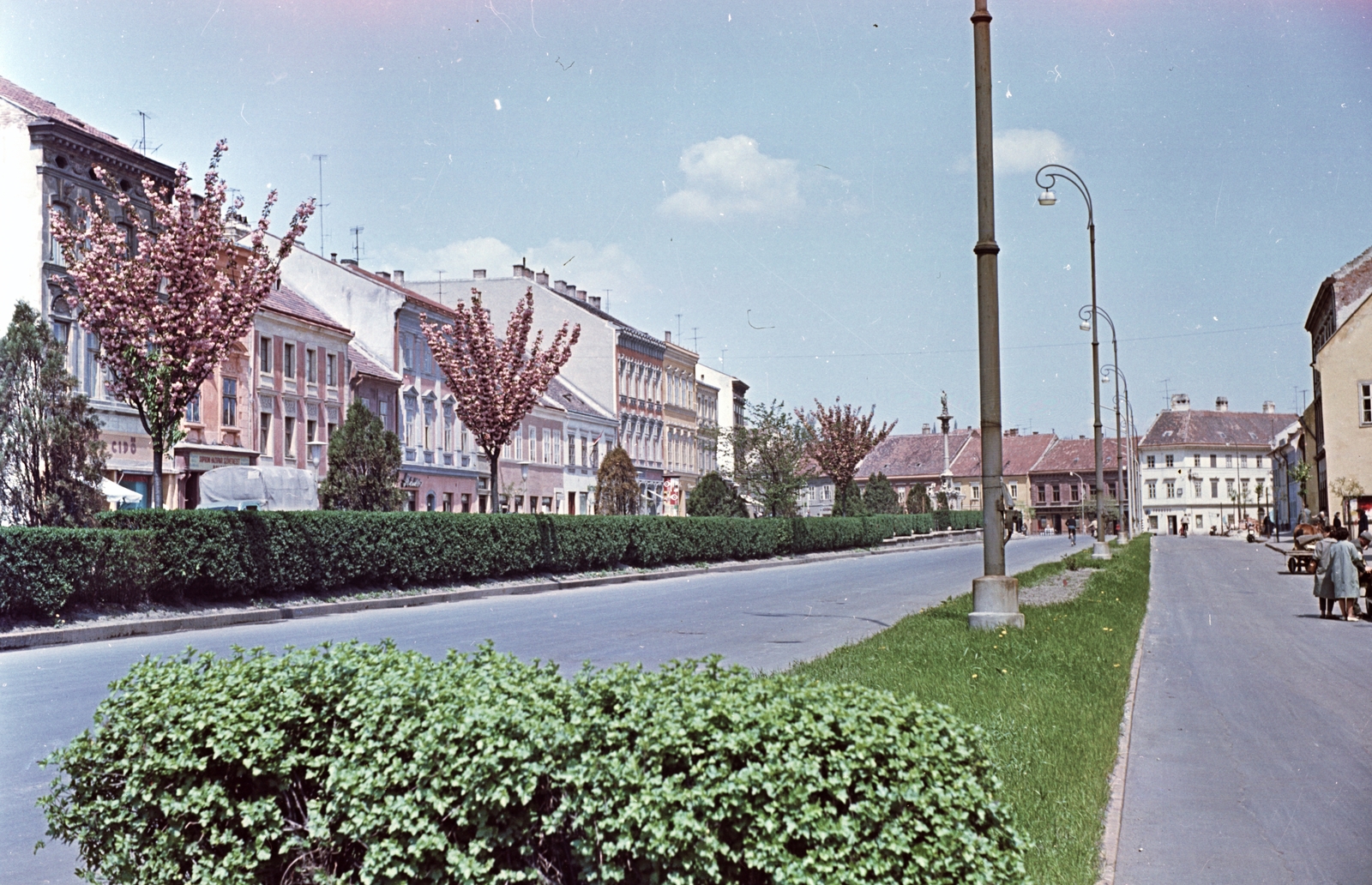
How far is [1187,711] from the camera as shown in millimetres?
10734

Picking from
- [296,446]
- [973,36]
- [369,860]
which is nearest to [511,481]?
[296,446]

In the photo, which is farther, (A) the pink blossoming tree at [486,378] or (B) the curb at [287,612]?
(A) the pink blossoming tree at [486,378]

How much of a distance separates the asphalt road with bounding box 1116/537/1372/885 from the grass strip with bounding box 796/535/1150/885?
0.28 m

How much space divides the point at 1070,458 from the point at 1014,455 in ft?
25.9

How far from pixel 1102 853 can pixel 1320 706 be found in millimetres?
6391

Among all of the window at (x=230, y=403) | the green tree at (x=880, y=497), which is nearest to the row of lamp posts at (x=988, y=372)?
the window at (x=230, y=403)

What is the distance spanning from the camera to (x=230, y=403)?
1730 inches

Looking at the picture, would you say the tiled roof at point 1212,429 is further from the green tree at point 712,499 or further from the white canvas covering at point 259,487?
the white canvas covering at point 259,487

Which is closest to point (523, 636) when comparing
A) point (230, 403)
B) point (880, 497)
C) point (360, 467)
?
point (360, 467)

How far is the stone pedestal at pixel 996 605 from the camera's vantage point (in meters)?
13.2

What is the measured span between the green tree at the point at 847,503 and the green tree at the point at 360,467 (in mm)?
34836

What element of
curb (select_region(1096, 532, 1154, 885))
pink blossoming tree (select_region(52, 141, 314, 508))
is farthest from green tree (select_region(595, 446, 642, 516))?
curb (select_region(1096, 532, 1154, 885))

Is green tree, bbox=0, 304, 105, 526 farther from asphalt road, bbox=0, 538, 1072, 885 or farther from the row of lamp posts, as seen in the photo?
the row of lamp posts

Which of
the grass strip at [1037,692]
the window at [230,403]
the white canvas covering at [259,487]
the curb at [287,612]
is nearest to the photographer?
the grass strip at [1037,692]
